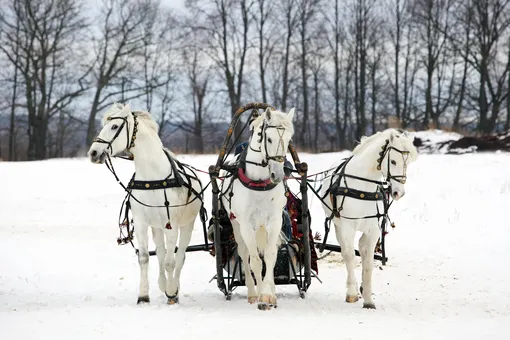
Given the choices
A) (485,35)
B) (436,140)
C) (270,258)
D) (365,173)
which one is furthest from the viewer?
(485,35)

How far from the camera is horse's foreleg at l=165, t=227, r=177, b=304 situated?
706 cm

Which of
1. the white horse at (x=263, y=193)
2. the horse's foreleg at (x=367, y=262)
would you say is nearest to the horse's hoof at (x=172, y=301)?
the white horse at (x=263, y=193)

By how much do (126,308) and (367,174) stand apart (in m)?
3.28

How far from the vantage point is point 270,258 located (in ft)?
21.9

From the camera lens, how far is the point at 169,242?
279 inches

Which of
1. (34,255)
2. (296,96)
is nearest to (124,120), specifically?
(34,255)

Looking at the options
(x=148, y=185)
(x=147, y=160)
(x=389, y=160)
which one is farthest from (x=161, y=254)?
(x=389, y=160)

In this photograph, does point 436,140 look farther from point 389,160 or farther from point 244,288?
point 389,160

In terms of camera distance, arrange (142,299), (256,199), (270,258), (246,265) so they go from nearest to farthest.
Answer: (256,199) < (270,258) < (142,299) < (246,265)

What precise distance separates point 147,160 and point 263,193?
1.55 m

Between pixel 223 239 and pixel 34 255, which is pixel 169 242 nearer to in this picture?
pixel 223 239

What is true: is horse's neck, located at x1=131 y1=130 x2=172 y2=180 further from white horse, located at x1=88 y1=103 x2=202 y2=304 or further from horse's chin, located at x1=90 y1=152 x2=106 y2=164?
horse's chin, located at x1=90 y1=152 x2=106 y2=164

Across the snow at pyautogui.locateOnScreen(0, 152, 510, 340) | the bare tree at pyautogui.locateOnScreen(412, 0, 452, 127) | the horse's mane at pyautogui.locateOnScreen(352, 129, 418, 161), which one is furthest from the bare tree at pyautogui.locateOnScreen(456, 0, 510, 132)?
the horse's mane at pyautogui.locateOnScreen(352, 129, 418, 161)

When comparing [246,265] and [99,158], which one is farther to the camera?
[246,265]
